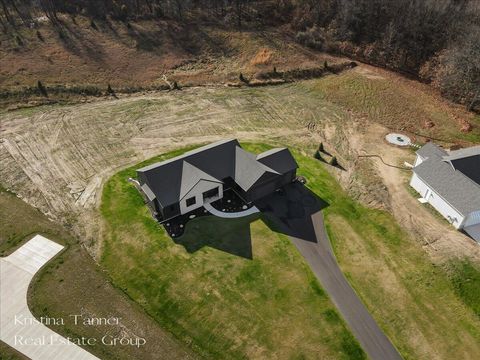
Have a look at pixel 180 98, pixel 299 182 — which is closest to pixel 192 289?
pixel 299 182

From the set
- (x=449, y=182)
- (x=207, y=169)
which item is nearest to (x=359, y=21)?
(x=449, y=182)

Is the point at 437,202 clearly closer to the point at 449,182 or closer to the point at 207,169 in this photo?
the point at 449,182

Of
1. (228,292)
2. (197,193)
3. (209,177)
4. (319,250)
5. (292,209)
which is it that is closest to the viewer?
(228,292)

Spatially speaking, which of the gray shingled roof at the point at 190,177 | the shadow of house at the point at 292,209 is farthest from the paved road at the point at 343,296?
the gray shingled roof at the point at 190,177

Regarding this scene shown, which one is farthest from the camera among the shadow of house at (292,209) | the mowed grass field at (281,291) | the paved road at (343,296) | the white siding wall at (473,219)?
the shadow of house at (292,209)

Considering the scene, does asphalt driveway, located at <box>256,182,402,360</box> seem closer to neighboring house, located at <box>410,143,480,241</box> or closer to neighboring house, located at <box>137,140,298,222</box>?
neighboring house, located at <box>137,140,298,222</box>

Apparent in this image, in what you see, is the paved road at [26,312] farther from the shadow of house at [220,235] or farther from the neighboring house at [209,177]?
the shadow of house at [220,235]
